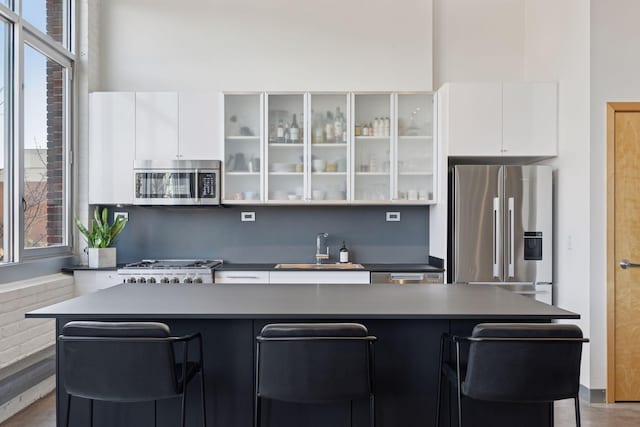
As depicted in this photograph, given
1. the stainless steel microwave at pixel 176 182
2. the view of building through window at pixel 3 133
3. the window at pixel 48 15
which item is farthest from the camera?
the stainless steel microwave at pixel 176 182

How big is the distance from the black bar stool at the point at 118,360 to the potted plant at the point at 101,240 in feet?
8.10

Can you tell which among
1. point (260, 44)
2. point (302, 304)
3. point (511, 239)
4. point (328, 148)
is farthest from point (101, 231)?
point (511, 239)

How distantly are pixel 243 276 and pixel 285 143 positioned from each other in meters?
1.32

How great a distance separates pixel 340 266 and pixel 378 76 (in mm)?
1925

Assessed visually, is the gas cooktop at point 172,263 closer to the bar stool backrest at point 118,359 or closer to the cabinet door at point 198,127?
the cabinet door at point 198,127

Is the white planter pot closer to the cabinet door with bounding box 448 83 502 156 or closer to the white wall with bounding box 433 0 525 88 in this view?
the cabinet door with bounding box 448 83 502 156

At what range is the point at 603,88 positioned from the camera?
3428mm

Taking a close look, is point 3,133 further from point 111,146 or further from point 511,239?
point 511,239

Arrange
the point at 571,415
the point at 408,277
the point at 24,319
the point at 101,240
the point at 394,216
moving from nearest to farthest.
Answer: the point at 571,415 → the point at 24,319 → the point at 408,277 → the point at 101,240 → the point at 394,216

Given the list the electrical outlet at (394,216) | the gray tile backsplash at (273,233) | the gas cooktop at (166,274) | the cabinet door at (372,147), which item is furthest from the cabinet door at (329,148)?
the gas cooktop at (166,274)

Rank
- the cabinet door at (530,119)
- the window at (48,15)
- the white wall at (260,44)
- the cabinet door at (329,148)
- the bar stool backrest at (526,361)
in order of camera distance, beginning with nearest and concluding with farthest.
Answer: the bar stool backrest at (526,361), the window at (48,15), the cabinet door at (530,119), the cabinet door at (329,148), the white wall at (260,44)

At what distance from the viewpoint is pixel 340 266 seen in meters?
4.31

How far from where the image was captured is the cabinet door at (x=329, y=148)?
14.4 feet

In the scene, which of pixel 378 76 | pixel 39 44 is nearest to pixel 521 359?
pixel 378 76
